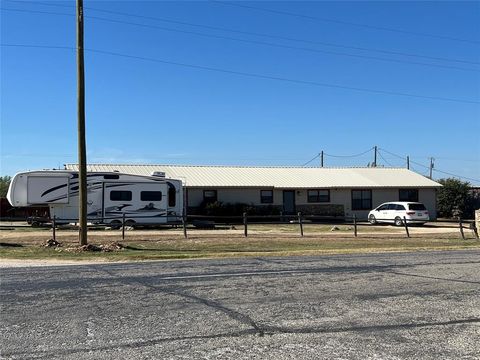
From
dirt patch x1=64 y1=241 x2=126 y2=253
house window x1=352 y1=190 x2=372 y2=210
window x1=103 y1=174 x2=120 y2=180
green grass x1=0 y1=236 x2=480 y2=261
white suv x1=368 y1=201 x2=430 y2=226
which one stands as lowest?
green grass x1=0 y1=236 x2=480 y2=261

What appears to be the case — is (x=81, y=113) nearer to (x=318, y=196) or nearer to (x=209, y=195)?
(x=209, y=195)

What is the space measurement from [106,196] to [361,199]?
20.3m

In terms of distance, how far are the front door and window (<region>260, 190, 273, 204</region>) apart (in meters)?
1.13

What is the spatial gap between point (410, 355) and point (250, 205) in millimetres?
31908

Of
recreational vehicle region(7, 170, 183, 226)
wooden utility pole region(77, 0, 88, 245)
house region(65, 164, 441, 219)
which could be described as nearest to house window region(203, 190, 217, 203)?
house region(65, 164, 441, 219)


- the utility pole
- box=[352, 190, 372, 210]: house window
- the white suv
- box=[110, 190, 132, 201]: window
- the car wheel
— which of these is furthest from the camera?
box=[352, 190, 372, 210]: house window

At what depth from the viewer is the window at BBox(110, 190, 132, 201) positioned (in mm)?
28266

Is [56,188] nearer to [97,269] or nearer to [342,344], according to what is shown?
[97,269]

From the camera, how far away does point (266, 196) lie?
38875 mm

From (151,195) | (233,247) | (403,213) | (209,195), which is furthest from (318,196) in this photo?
(233,247)

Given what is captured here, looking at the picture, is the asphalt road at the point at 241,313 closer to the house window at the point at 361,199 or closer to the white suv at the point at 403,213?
the white suv at the point at 403,213

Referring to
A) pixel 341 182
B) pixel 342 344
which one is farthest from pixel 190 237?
pixel 341 182

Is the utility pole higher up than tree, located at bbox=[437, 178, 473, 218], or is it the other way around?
the utility pole

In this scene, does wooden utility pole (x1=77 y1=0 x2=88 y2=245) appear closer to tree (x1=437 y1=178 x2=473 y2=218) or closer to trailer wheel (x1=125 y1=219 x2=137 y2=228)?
trailer wheel (x1=125 y1=219 x2=137 y2=228)
